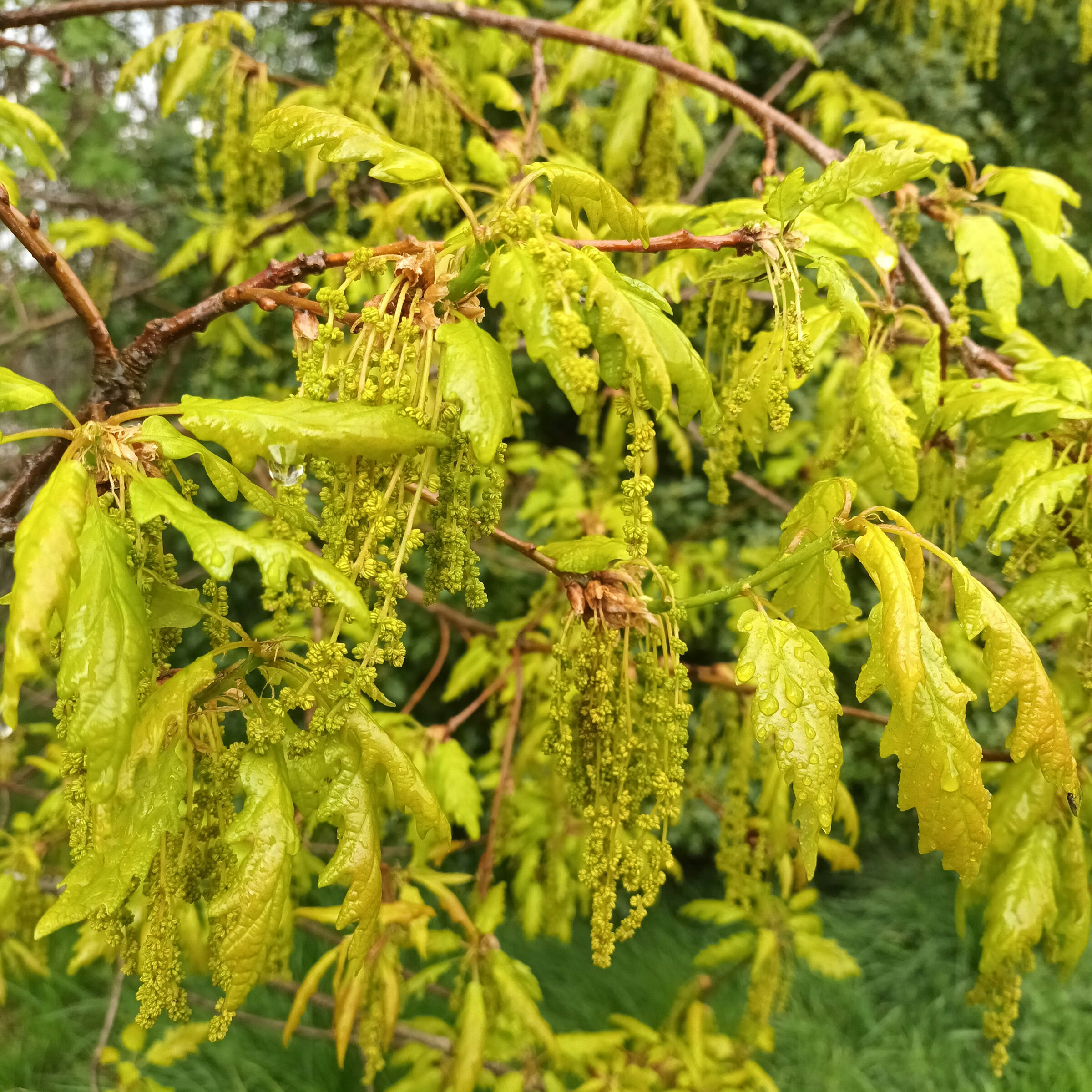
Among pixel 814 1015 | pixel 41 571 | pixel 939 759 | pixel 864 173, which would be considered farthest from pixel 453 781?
pixel 814 1015

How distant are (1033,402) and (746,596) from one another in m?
0.53

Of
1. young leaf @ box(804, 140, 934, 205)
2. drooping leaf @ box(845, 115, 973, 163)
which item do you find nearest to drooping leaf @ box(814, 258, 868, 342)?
young leaf @ box(804, 140, 934, 205)

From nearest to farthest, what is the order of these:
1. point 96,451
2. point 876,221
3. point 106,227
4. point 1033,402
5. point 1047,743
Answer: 1. point 96,451
2. point 1047,743
3. point 1033,402
4. point 876,221
5. point 106,227

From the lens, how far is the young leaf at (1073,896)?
4.72 ft

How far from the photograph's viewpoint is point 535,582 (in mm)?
3607

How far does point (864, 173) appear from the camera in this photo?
973mm

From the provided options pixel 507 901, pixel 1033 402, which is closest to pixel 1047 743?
pixel 1033 402

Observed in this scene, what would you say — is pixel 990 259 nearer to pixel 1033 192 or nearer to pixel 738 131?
pixel 1033 192

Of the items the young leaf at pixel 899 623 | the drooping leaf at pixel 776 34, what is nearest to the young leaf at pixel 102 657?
the young leaf at pixel 899 623

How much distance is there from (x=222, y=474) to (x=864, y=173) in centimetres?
77

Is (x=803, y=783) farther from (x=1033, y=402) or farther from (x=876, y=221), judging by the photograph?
(x=876, y=221)

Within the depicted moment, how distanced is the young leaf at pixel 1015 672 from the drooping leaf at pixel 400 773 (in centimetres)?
62

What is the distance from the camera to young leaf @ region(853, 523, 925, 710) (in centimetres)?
88

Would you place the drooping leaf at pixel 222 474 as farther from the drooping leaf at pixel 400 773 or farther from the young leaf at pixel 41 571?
the drooping leaf at pixel 400 773
